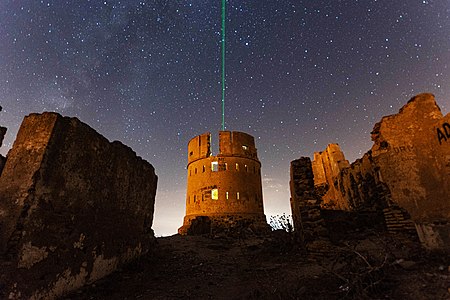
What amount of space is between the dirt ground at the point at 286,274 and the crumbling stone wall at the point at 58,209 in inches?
22.6

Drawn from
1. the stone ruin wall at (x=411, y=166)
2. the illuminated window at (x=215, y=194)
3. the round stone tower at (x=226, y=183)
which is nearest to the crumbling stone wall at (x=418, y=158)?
the stone ruin wall at (x=411, y=166)

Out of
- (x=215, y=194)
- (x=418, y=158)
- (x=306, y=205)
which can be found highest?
(x=215, y=194)

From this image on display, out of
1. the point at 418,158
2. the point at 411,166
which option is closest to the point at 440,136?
the point at 418,158

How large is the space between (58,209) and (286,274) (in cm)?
484

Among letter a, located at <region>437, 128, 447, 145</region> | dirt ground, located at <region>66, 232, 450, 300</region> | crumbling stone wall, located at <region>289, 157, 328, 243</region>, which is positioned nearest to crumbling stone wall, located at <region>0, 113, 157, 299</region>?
dirt ground, located at <region>66, 232, 450, 300</region>

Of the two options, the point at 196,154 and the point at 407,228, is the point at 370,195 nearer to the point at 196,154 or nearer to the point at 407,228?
the point at 407,228

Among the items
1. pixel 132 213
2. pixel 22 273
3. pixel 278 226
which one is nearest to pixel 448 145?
pixel 278 226

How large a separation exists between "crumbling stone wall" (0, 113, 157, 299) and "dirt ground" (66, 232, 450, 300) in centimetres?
57

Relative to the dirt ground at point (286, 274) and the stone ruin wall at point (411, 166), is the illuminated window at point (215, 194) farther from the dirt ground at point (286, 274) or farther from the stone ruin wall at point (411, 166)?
the stone ruin wall at point (411, 166)

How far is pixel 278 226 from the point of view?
9.41 m

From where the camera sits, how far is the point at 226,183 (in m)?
19.2

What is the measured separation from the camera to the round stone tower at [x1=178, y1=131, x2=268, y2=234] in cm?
1838

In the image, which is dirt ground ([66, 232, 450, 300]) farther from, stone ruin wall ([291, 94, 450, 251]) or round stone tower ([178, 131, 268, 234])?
round stone tower ([178, 131, 268, 234])

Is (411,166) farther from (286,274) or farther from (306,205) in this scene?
(286,274)
